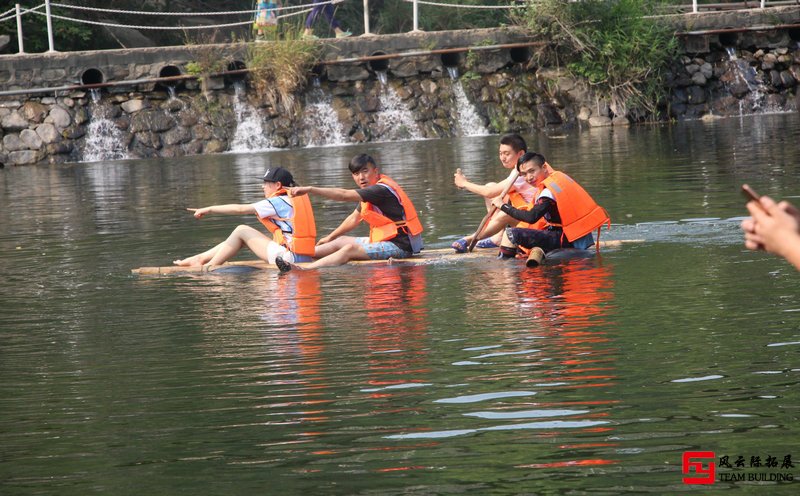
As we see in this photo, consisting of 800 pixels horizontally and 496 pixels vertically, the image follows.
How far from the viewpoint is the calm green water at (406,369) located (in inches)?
216

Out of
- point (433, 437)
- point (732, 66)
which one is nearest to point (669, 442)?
point (433, 437)

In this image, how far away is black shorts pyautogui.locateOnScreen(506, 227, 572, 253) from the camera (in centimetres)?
1171

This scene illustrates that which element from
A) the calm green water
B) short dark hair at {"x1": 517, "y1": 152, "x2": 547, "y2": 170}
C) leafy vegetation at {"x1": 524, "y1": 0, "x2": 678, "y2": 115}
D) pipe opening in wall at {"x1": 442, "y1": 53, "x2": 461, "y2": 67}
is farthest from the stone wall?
short dark hair at {"x1": 517, "y1": 152, "x2": 547, "y2": 170}

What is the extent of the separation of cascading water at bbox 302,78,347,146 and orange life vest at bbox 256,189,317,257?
606 inches

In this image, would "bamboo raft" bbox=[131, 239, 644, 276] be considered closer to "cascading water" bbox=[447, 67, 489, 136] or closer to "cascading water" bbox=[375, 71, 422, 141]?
"cascading water" bbox=[375, 71, 422, 141]

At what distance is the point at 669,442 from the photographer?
5.56 meters

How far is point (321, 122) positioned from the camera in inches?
1089

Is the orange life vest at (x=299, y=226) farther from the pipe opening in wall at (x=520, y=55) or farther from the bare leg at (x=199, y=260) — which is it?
the pipe opening in wall at (x=520, y=55)

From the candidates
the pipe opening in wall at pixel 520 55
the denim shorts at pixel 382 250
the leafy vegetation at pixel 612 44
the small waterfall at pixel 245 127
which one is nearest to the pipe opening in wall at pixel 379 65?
the small waterfall at pixel 245 127

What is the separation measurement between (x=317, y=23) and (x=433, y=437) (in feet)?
85.2

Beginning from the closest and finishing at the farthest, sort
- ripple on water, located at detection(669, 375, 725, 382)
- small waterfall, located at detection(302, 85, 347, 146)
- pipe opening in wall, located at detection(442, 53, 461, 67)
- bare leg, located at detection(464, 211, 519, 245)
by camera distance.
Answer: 1. ripple on water, located at detection(669, 375, 725, 382)
2. bare leg, located at detection(464, 211, 519, 245)
3. small waterfall, located at detection(302, 85, 347, 146)
4. pipe opening in wall, located at detection(442, 53, 461, 67)

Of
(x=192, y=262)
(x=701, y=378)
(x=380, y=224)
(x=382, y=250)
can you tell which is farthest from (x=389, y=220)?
(x=701, y=378)

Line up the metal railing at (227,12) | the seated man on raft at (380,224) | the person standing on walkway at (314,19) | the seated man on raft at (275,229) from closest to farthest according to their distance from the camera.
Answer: the seated man on raft at (275,229) < the seated man on raft at (380,224) < the metal railing at (227,12) < the person standing on walkway at (314,19)

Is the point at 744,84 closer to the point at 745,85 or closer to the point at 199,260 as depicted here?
the point at 745,85
